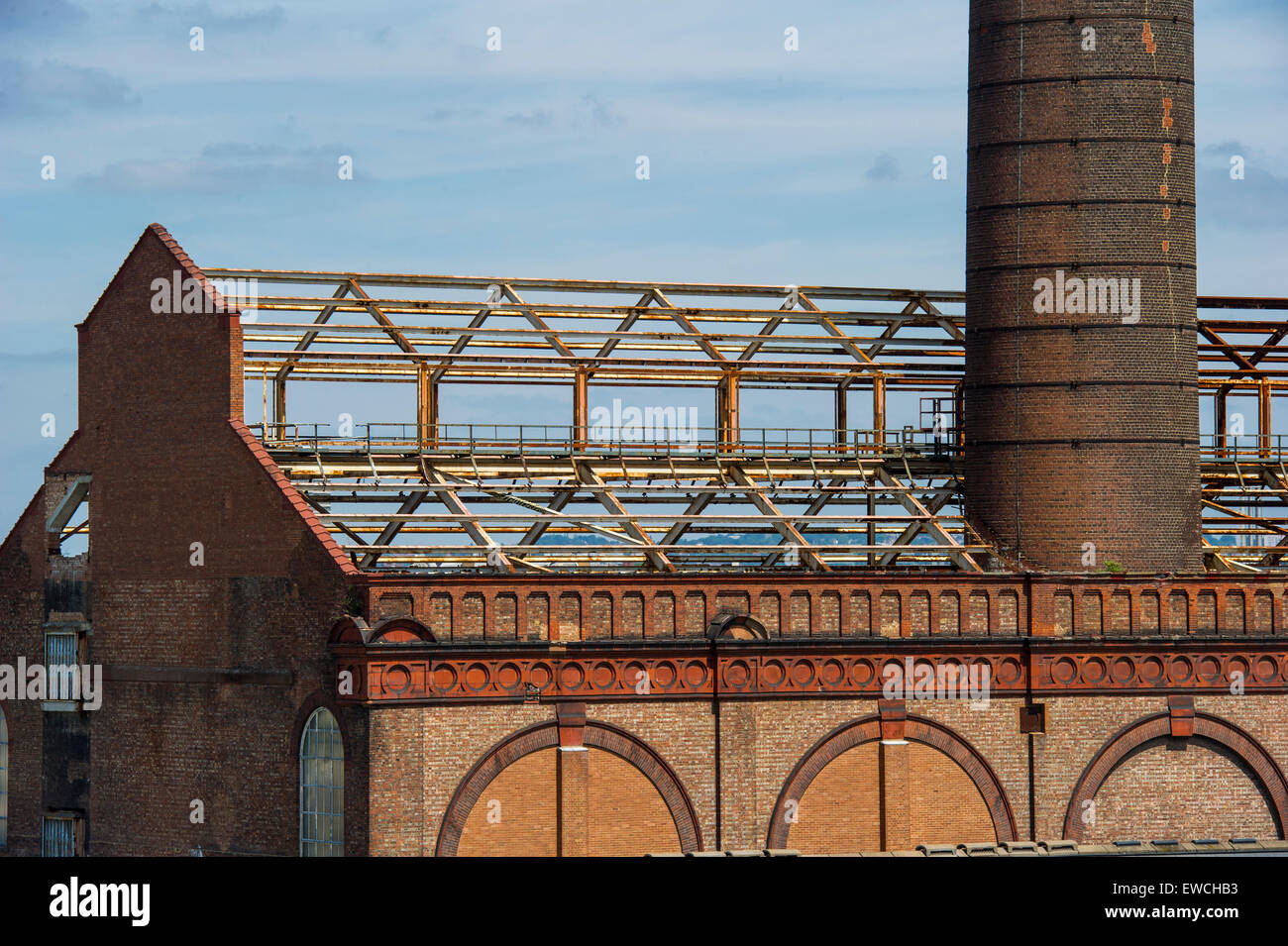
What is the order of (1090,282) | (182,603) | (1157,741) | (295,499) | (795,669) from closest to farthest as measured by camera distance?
1. (295,499)
2. (795,669)
3. (182,603)
4. (1157,741)
5. (1090,282)

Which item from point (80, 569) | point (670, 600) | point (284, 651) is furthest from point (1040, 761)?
point (80, 569)

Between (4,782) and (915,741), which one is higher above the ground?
(915,741)

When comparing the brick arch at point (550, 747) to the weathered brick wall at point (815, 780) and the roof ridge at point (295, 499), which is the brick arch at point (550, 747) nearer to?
the weathered brick wall at point (815, 780)

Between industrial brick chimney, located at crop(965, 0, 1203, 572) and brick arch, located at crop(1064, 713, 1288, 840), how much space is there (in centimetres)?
379

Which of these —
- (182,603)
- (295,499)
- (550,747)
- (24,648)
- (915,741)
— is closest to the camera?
(550,747)

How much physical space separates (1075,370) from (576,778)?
46.1ft

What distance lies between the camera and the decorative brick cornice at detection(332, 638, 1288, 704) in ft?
115

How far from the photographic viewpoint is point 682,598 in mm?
37531

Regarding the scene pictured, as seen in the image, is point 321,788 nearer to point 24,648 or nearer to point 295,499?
point 295,499

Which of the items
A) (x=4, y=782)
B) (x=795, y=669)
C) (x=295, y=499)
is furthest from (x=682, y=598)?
(x=4, y=782)

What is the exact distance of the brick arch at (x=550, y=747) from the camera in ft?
115

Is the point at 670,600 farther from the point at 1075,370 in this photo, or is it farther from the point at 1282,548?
the point at 1282,548

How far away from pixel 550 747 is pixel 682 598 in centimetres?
380

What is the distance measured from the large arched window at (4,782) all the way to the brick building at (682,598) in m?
0.12
